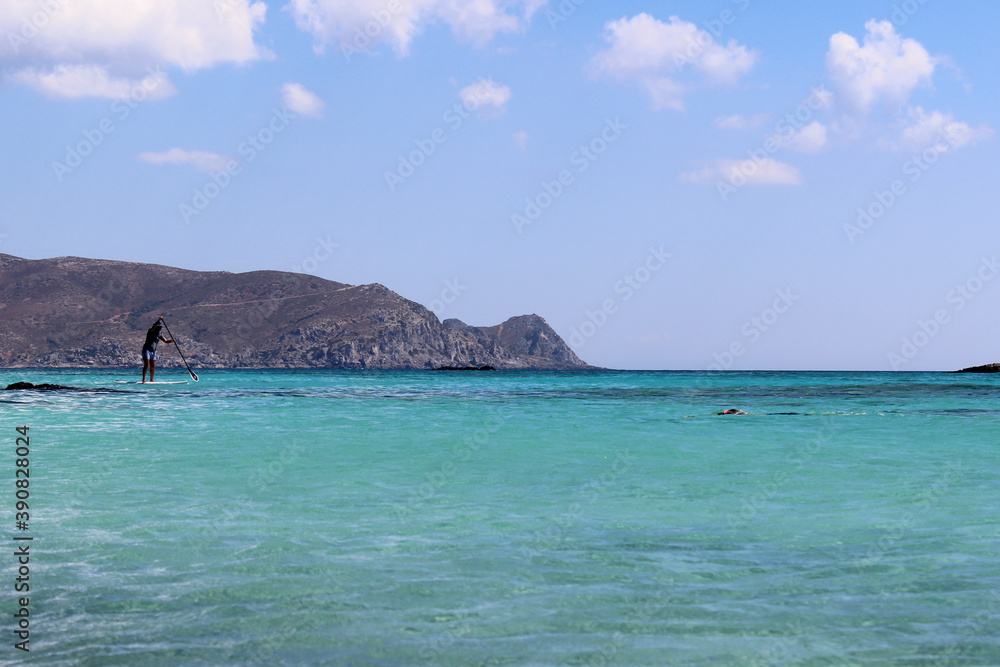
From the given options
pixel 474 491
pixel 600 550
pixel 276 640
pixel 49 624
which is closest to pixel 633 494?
pixel 474 491

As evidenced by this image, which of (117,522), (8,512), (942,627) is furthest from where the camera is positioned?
(8,512)

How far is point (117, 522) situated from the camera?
9562 mm

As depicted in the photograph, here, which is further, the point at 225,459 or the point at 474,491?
the point at 225,459

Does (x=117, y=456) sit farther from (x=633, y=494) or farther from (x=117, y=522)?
(x=633, y=494)

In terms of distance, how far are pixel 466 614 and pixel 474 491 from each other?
6132mm

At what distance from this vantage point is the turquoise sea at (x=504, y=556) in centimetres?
556

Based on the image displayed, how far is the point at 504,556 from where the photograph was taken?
26.4 ft

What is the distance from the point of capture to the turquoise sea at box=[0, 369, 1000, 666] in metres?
5.56

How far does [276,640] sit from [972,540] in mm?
7503

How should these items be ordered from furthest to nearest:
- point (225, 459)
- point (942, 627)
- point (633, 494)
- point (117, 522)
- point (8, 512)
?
point (225, 459), point (633, 494), point (8, 512), point (117, 522), point (942, 627)

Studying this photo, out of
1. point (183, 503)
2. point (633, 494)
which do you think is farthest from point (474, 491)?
point (183, 503)

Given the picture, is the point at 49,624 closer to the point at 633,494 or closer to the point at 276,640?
the point at 276,640

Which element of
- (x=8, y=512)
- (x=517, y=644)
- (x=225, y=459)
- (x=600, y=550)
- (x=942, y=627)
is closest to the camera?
(x=517, y=644)

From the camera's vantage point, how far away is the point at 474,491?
1231 centimetres
